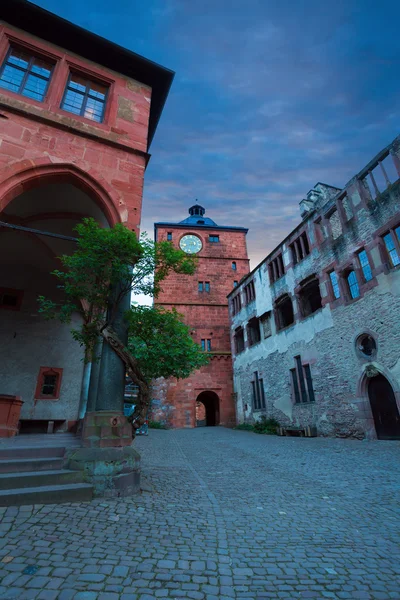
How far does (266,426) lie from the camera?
16531mm

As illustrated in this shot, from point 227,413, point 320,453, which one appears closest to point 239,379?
point 227,413

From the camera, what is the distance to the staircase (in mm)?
3471

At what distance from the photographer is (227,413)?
23.2 meters

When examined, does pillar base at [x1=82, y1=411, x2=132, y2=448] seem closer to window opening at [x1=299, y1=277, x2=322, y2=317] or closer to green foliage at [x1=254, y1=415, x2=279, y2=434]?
window opening at [x1=299, y1=277, x2=322, y2=317]

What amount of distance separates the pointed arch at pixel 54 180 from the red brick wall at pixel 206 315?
645 inches

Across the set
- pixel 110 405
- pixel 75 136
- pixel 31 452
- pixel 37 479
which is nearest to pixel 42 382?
pixel 31 452

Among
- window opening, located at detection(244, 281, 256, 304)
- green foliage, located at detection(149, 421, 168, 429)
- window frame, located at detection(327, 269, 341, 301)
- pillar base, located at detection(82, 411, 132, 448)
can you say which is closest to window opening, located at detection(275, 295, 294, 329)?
window opening, located at detection(244, 281, 256, 304)

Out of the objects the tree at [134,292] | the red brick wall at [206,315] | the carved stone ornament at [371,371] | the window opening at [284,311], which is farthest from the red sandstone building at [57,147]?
the red brick wall at [206,315]

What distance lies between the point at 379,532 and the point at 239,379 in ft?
61.8

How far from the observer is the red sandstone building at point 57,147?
6500 mm

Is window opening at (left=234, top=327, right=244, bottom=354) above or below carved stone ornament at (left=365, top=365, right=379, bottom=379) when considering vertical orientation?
above

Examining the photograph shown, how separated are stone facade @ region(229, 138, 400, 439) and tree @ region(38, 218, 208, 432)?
8.42 meters

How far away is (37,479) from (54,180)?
5.97 meters

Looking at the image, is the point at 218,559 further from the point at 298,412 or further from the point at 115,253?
the point at 298,412
